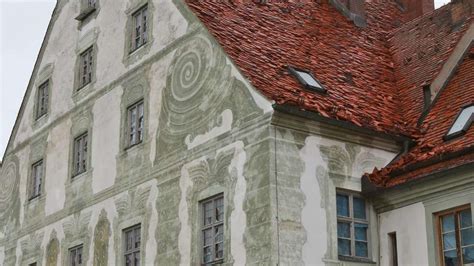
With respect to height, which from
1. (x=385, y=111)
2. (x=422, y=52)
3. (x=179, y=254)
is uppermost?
(x=422, y=52)

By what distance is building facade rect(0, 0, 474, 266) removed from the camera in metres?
17.7

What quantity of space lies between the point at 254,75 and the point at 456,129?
13.9 ft

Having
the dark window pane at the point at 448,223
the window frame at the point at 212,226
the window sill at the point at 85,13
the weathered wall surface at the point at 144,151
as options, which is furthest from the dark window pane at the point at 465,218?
the window sill at the point at 85,13

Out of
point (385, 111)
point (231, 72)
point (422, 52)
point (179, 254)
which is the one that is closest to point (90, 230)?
point (179, 254)

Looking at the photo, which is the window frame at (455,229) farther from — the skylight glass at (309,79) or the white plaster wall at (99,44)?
the white plaster wall at (99,44)

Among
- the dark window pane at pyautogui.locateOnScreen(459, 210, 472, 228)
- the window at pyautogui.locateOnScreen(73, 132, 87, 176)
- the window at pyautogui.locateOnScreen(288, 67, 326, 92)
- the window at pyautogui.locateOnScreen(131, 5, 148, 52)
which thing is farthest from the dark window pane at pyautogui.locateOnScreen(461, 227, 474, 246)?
the window at pyautogui.locateOnScreen(73, 132, 87, 176)

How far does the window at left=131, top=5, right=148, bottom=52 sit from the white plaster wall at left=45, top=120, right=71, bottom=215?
375cm

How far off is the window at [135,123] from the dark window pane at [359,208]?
5814 mm

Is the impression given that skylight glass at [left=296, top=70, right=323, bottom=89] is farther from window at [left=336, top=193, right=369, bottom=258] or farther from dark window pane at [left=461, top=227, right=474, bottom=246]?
dark window pane at [left=461, top=227, right=474, bottom=246]

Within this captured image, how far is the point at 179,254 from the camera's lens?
19.4 metres

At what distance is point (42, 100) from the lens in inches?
1101

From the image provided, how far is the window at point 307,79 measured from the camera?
752 inches

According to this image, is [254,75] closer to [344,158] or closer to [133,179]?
[344,158]

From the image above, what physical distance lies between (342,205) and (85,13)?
11.2 m
